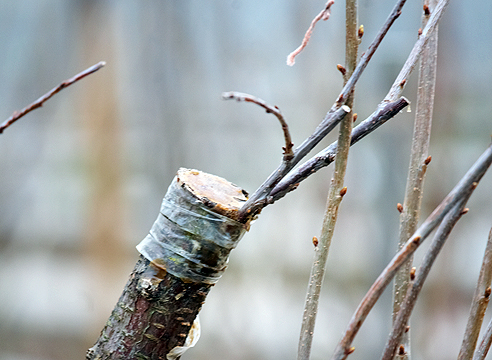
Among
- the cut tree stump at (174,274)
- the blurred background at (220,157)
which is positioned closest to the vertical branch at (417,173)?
the cut tree stump at (174,274)

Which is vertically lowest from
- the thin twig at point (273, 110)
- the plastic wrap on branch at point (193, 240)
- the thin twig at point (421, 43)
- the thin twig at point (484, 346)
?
the thin twig at point (484, 346)

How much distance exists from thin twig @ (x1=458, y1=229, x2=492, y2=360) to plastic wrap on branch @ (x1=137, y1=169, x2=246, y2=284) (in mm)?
206

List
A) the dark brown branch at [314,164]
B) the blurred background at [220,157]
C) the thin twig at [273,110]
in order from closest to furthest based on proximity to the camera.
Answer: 1. the thin twig at [273,110]
2. the dark brown branch at [314,164]
3. the blurred background at [220,157]

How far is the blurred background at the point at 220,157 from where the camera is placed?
1183 millimetres

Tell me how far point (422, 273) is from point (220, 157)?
114 centimetres

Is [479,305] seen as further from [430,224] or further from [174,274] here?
[174,274]

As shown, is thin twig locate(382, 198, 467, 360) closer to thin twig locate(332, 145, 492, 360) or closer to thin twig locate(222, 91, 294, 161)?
thin twig locate(332, 145, 492, 360)

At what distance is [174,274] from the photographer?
383mm

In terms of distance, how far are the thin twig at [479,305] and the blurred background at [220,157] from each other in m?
0.87

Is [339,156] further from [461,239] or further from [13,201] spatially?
[13,201]

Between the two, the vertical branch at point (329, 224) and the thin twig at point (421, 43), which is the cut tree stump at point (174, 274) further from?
the thin twig at point (421, 43)

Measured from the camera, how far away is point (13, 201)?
61.7 inches

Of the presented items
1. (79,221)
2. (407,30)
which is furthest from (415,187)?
(79,221)

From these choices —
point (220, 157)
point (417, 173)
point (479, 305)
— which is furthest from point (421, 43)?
point (220, 157)
